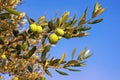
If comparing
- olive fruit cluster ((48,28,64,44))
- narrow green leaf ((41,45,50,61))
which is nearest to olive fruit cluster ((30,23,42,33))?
olive fruit cluster ((48,28,64,44))

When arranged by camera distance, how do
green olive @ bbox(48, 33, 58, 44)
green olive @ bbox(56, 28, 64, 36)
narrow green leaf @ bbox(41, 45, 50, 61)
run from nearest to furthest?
1. green olive @ bbox(48, 33, 58, 44)
2. green olive @ bbox(56, 28, 64, 36)
3. narrow green leaf @ bbox(41, 45, 50, 61)

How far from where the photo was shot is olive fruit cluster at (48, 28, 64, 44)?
4.24 m

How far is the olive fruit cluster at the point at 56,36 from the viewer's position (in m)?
4.24

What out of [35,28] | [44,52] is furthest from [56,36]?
[44,52]

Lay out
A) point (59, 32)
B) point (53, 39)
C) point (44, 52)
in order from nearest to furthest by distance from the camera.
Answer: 1. point (53, 39)
2. point (59, 32)
3. point (44, 52)

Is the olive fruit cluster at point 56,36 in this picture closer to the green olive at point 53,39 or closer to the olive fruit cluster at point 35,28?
the green olive at point 53,39

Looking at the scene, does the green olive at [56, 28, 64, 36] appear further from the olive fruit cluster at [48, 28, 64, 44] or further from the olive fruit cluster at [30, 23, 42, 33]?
the olive fruit cluster at [30, 23, 42, 33]

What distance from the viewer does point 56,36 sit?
4.29 meters

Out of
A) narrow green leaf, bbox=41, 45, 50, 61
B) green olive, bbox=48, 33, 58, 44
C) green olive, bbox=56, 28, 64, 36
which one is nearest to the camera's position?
green olive, bbox=48, 33, 58, 44

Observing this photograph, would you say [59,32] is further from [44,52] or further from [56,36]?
[44,52]

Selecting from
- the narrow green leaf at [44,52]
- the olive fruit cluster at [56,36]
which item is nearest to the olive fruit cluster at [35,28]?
the olive fruit cluster at [56,36]

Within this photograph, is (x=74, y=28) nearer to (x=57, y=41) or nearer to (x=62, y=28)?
(x=62, y=28)

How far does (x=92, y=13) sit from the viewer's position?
483 cm

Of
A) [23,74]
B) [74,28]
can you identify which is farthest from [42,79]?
[23,74]
